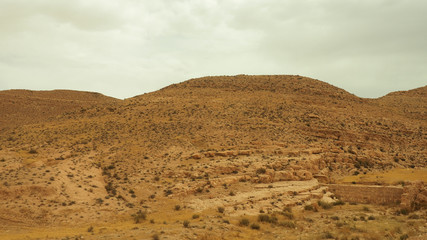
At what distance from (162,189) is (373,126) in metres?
25.4

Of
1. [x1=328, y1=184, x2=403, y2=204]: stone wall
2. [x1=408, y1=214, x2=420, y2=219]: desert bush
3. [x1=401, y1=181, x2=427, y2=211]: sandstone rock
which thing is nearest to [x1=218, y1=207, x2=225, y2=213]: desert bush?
[x1=328, y1=184, x2=403, y2=204]: stone wall

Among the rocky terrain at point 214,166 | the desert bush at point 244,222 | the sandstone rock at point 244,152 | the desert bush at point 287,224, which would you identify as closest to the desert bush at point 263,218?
the rocky terrain at point 214,166

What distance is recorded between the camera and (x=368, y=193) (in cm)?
2053

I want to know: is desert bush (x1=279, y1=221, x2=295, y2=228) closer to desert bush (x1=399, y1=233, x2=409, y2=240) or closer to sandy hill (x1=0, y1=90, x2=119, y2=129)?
desert bush (x1=399, y1=233, x2=409, y2=240)

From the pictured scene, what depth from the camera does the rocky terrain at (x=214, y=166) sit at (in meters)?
15.3

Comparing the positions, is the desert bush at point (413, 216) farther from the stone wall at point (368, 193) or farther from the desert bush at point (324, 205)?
the desert bush at point (324, 205)

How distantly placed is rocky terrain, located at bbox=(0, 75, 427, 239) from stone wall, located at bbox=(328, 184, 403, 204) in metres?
0.53

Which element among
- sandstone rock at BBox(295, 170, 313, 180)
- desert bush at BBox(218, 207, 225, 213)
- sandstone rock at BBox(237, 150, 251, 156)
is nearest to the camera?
desert bush at BBox(218, 207, 225, 213)

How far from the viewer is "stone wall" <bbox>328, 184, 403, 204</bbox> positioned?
64.4 ft

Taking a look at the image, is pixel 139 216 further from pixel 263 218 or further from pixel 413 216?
pixel 413 216

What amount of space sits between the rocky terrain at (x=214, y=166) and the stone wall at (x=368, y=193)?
53 centimetres

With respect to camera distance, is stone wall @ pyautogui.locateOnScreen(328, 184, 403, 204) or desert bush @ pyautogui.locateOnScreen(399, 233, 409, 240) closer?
desert bush @ pyautogui.locateOnScreen(399, 233, 409, 240)

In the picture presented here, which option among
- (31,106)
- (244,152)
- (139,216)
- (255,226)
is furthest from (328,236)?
(31,106)

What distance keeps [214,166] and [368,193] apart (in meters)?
10.1
